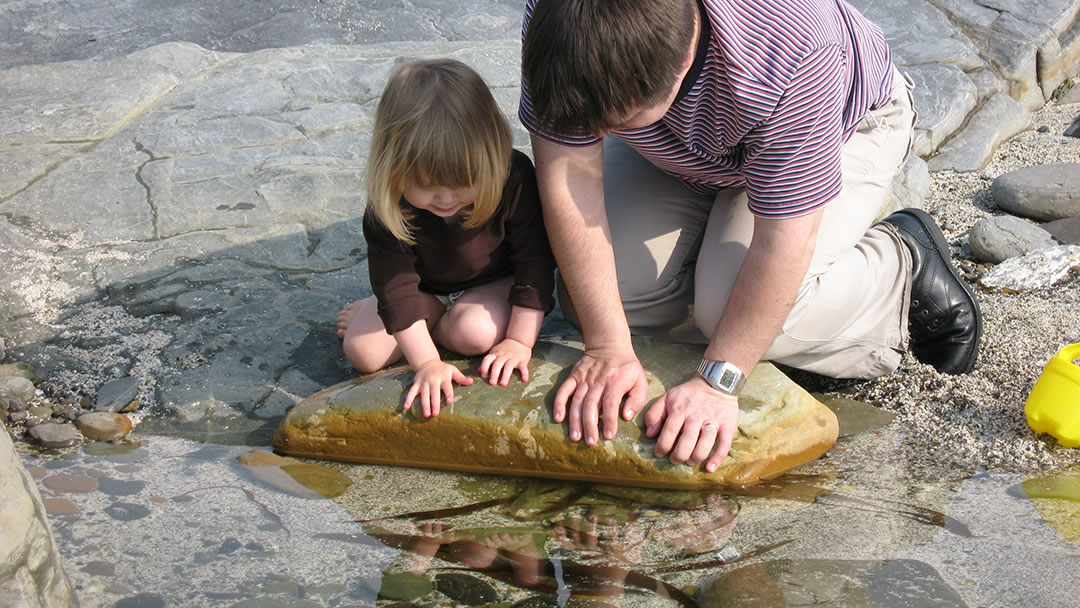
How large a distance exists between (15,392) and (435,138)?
4.79 ft

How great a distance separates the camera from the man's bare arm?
8.42 feet

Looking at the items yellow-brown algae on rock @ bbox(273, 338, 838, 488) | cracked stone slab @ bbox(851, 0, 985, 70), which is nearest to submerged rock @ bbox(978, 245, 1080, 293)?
yellow-brown algae on rock @ bbox(273, 338, 838, 488)

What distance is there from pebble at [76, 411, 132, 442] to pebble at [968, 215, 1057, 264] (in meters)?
2.88

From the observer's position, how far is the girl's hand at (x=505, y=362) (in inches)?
105

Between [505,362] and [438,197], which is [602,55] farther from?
[505,362]

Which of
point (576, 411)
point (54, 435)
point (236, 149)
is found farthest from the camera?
point (236, 149)

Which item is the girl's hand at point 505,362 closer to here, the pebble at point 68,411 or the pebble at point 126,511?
the pebble at point 126,511

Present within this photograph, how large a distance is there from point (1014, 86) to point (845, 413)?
3.43 m

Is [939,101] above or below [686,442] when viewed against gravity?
above

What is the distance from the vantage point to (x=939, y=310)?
9.82 ft

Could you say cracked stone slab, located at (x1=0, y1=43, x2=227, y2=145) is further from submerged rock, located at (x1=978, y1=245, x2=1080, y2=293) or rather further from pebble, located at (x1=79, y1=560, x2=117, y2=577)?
submerged rock, located at (x1=978, y1=245, x2=1080, y2=293)

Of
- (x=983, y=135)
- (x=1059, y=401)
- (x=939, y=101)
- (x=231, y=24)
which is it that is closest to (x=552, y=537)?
(x=1059, y=401)

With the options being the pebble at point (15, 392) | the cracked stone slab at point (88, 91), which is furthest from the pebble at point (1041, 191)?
the cracked stone slab at point (88, 91)

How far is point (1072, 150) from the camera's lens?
185 inches
